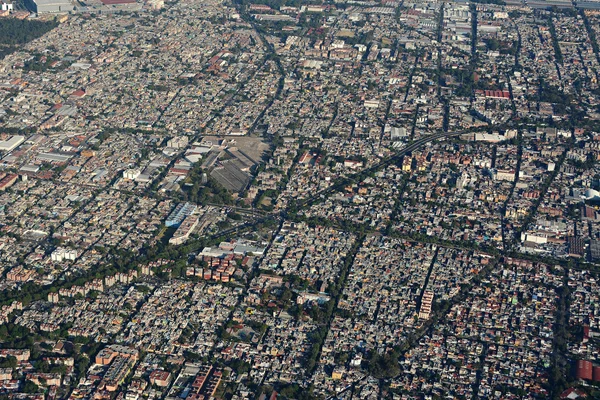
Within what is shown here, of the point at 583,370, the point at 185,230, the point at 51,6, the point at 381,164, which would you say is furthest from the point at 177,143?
the point at 51,6

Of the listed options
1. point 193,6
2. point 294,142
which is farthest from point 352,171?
point 193,6

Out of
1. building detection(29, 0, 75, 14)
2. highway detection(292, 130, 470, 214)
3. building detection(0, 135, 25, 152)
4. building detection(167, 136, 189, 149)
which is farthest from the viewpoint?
building detection(29, 0, 75, 14)

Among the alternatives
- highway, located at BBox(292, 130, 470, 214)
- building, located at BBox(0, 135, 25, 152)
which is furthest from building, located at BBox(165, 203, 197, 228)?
building, located at BBox(0, 135, 25, 152)

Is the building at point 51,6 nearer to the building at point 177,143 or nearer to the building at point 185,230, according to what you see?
the building at point 177,143

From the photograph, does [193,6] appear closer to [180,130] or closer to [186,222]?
[180,130]

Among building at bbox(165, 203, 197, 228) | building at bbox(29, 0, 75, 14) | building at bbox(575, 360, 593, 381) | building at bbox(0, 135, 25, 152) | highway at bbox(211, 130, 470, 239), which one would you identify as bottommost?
building at bbox(29, 0, 75, 14)

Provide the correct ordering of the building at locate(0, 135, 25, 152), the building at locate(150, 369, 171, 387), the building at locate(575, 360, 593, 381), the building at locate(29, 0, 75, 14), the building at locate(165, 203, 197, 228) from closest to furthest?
the building at locate(150, 369, 171, 387) < the building at locate(575, 360, 593, 381) < the building at locate(165, 203, 197, 228) < the building at locate(0, 135, 25, 152) < the building at locate(29, 0, 75, 14)

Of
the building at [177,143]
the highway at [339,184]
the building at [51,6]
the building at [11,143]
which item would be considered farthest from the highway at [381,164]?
the building at [51,6]

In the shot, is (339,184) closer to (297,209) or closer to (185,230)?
(297,209)

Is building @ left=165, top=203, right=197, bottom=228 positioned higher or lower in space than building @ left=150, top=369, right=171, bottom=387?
lower

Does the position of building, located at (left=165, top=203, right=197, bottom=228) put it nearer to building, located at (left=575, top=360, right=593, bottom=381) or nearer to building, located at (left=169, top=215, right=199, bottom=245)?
building, located at (left=169, top=215, right=199, bottom=245)

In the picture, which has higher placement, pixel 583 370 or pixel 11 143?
pixel 11 143
